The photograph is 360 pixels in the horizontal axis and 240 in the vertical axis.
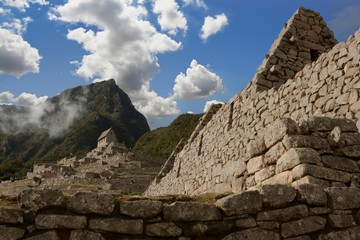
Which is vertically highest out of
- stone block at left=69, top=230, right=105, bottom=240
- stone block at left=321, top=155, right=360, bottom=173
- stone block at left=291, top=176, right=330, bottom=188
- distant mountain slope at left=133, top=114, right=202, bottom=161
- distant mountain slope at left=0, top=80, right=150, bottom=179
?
→ distant mountain slope at left=0, top=80, right=150, bottom=179

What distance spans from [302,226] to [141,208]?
1.84 metres

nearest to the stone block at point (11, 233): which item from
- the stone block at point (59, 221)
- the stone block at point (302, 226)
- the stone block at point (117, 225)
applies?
the stone block at point (59, 221)

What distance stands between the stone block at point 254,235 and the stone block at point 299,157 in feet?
3.96

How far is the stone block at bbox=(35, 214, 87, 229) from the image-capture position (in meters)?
3.69

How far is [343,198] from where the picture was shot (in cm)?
461

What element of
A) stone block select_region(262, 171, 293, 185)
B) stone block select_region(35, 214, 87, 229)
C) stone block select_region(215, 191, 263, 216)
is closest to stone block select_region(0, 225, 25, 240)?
stone block select_region(35, 214, 87, 229)

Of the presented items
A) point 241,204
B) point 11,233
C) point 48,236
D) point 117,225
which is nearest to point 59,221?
point 48,236

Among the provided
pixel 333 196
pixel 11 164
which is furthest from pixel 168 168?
pixel 11 164

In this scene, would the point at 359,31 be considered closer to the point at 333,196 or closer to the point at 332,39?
the point at 333,196

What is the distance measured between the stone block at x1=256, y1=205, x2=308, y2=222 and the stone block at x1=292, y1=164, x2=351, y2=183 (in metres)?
0.62

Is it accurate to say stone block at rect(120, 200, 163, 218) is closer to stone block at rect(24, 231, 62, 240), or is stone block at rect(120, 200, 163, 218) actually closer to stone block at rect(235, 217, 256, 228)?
stone block at rect(24, 231, 62, 240)

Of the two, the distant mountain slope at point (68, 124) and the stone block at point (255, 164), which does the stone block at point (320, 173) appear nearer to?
the stone block at point (255, 164)

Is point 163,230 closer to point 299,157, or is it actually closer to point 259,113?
point 299,157

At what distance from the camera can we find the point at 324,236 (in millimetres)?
4371
